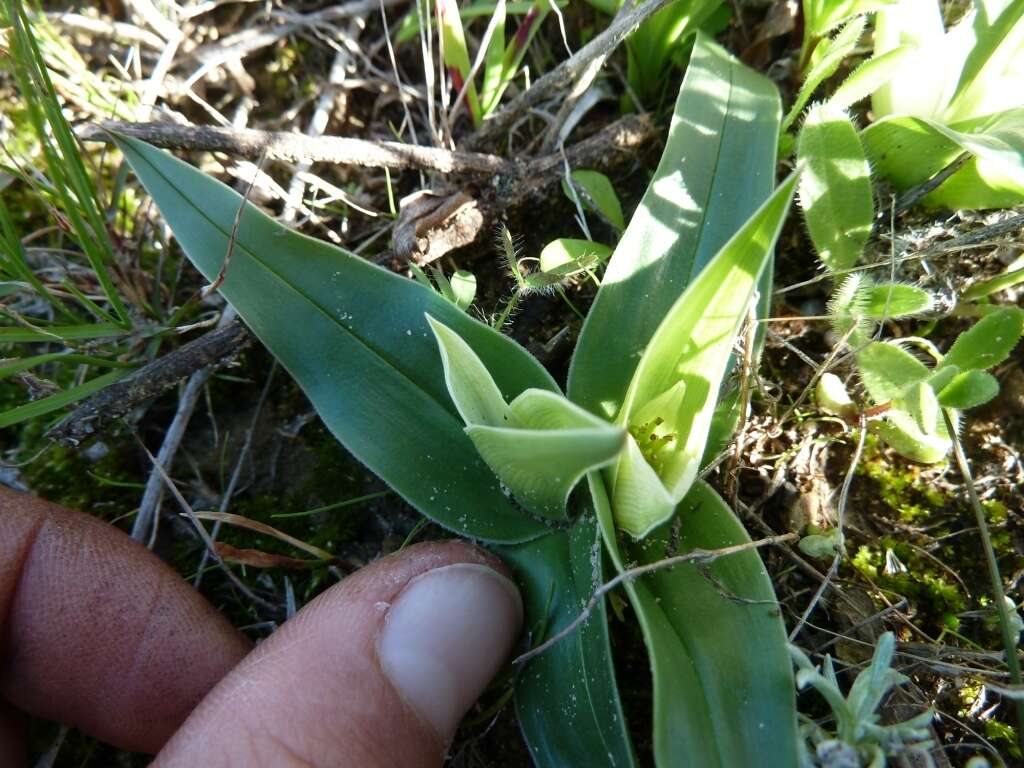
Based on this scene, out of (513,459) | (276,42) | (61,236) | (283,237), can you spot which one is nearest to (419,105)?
(276,42)

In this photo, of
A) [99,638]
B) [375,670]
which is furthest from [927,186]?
[99,638]

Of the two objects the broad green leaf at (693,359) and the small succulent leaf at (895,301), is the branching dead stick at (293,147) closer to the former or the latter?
the broad green leaf at (693,359)

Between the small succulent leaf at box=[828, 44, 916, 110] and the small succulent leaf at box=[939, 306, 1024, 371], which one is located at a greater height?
the small succulent leaf at box=[828, 44, 916, 110]

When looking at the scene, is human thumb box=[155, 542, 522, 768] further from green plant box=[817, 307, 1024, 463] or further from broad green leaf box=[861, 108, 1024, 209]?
broad green leaf box=[861, 108, 1024, 209]

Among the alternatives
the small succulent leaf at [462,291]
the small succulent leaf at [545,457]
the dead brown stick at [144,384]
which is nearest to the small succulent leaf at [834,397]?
the small succulent leaf at [545,457]

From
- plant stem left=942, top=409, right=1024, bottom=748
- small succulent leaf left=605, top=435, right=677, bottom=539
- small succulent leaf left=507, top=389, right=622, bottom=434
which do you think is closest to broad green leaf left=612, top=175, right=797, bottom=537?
small succulent leaf left=605, top=435, right=677, bottom=539

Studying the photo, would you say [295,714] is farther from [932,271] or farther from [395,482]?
[932,271]

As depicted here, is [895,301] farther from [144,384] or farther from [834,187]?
[144,384]
